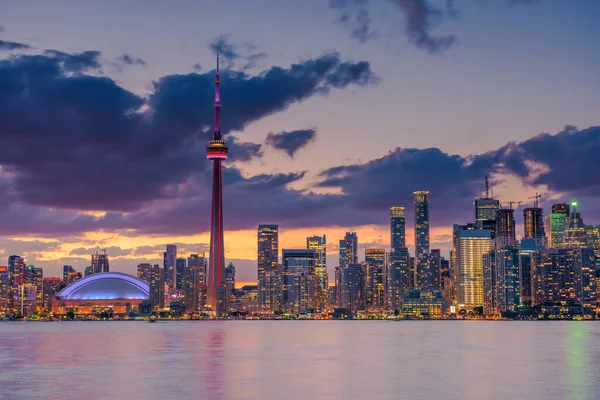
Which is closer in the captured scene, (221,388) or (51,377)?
(221,388)

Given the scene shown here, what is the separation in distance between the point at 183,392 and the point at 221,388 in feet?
16.0

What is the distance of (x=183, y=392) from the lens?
231 feet

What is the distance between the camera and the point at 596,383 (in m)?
76.6

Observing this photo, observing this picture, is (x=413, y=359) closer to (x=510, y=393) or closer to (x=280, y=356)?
(x=280, y=356)

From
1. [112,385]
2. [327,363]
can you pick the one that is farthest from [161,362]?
[112,385]

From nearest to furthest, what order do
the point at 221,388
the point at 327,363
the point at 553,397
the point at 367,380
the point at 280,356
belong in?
the point at 553,397
the point at 221,388
the point at 367,380
the point at 327,363
the point at 280,356

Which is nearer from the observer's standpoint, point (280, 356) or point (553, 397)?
point (553, 397)

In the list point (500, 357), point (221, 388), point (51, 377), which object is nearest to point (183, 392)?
point (221, 388)

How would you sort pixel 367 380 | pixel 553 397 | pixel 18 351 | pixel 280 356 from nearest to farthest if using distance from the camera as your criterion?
pixel 553 397 → pixel 367 380 → pixel 280 356 → pixel 18 351

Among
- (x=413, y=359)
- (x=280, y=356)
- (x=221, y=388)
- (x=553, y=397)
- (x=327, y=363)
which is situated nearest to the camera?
(x=553, y=397)

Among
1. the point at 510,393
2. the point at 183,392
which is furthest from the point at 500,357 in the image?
the point at 183,392

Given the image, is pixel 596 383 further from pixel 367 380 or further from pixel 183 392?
pixel 183 392

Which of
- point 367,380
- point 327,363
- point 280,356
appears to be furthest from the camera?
point 280,356

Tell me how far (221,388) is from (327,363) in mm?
33373
